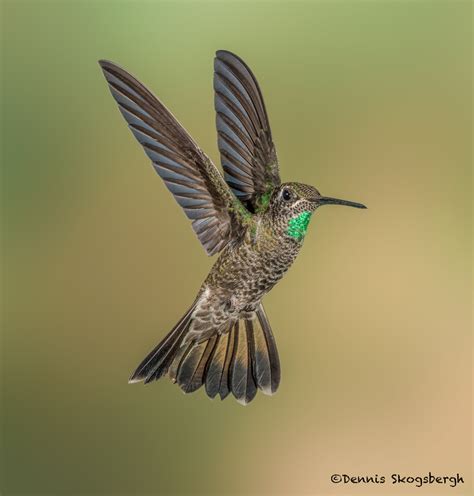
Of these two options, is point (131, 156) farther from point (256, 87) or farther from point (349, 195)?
point (256, 87)

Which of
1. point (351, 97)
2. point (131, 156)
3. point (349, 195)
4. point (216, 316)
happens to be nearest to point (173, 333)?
point (216, 316)

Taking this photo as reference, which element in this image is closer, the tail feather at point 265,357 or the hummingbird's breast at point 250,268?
the hummingbird's breast at point 250,268

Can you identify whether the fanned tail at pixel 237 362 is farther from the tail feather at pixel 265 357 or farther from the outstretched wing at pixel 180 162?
the outstretched wing at pixel 180 162

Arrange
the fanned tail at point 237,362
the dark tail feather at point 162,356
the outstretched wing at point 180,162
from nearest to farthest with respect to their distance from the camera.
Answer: the outstretched wing at point 180,162
the dark tail feather at point 162,356
the fanned tail at point 237,362

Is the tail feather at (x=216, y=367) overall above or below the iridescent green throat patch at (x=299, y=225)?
below

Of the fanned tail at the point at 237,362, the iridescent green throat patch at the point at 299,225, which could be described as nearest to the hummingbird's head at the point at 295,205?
the iridescent green throat patch at the point at 299,225

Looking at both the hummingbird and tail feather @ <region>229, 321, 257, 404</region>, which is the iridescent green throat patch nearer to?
the hummingbird
